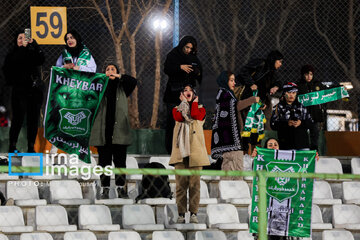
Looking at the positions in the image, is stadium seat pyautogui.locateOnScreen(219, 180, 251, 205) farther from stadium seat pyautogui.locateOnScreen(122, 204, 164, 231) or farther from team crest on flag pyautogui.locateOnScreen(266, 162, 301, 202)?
team crest on flag pyautogui.locateOnScreen(266, 162, 301, 202)

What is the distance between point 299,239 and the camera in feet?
23.9

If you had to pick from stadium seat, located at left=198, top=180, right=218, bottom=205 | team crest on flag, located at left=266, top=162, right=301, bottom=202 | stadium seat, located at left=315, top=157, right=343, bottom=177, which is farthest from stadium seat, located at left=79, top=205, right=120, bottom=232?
stadium seat, located at left=315, top=157, right=343, bottom=177

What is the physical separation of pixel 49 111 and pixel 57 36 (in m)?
1.80

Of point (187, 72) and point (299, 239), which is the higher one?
point (187, 72)

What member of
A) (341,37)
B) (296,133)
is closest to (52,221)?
(296,133)

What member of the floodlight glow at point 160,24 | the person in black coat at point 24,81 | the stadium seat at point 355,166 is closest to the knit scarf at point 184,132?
the person in black coat at point 24,81

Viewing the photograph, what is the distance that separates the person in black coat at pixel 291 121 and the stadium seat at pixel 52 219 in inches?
95.6

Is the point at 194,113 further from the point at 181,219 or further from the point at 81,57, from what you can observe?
the point at 81,57

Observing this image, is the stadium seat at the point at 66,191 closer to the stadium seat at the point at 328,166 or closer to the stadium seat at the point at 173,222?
the stadium seat at the point at 173,222

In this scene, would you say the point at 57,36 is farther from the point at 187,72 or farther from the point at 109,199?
the point at 109,199

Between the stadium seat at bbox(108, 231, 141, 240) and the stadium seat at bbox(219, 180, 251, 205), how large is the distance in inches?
54.3

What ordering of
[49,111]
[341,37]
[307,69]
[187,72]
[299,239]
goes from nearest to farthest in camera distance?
[299,239]
[49,111]
[187,72]
[307,69]
[341,37]

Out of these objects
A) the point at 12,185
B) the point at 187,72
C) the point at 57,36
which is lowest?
the point at 12,185

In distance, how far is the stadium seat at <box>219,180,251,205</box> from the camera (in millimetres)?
8039
